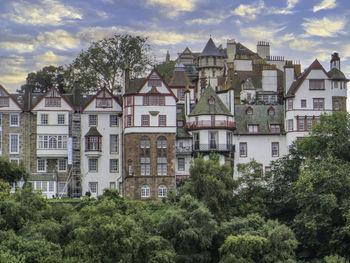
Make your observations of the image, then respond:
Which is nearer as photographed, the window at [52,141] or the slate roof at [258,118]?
the window at [52,141]

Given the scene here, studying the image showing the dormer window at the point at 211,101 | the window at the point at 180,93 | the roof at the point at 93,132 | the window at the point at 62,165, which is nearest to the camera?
the dormer window at the point at 211,101

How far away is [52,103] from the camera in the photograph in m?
78.6

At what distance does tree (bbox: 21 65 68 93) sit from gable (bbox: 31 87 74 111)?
1783 centimetres

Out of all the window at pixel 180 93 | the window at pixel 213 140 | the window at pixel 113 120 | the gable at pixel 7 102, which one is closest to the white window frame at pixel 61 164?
the window at pixel 113 120

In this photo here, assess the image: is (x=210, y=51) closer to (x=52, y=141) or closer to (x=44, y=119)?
(x=44, y=119)

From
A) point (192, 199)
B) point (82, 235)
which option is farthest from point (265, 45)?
point (82, 235)

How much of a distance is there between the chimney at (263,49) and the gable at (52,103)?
159 ft

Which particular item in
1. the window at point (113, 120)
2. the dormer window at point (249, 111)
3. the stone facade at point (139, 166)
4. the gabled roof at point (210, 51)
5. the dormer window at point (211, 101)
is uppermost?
the gabled roof at point (210, 51)

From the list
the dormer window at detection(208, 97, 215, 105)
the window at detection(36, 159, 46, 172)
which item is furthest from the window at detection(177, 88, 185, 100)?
the window at detection(36, 159, 46, 172)

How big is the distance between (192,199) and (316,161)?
494 inches

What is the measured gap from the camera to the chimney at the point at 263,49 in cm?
11869

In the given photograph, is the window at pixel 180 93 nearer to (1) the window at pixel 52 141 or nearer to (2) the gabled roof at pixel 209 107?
(2) the gabled roof at pixel 209 107

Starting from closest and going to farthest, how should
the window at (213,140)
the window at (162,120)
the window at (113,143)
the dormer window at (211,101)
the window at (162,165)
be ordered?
the window at (162,165)
the window at (162,120)
the window at (213,140)
the dormer window at (211,101)
the window at (113,143)

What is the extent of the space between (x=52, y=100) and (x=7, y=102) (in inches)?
194
